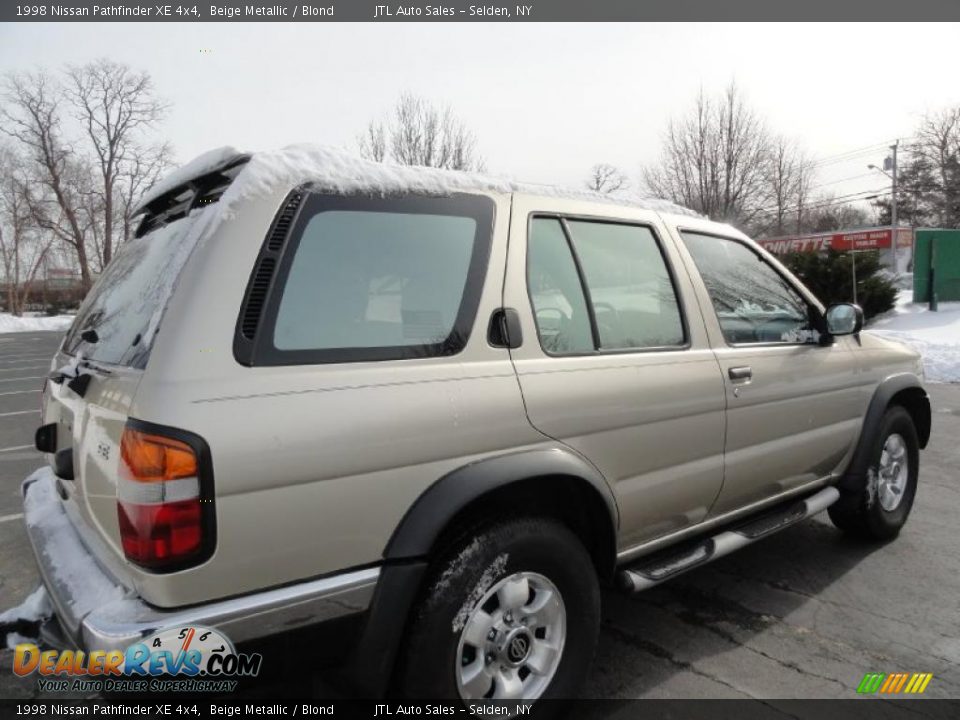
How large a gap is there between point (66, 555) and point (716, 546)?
7.90ft

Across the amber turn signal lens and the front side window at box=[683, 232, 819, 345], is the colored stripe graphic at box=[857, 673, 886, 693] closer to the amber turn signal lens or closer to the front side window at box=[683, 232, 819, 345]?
the front side window at box=[683, 232, 819, 345]

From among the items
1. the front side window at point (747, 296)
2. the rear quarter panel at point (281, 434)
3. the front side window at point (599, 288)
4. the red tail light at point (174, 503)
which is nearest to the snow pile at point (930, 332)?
the front side window at point (747, 296)

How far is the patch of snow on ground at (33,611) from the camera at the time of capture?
6.74 ft

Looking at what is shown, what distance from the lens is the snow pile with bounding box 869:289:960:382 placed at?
34.9 ft

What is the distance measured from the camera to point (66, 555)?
196 cm

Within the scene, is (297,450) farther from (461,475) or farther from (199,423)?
(461,475)

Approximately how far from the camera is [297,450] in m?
1.64

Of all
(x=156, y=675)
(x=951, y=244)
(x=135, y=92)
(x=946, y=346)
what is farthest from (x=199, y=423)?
(x=135, y=92)

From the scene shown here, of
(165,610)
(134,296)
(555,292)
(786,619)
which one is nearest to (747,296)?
(555,292)

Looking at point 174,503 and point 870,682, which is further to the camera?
point 870,682

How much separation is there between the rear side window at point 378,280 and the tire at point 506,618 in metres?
0.65

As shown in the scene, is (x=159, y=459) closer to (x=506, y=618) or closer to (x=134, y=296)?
(x=134, y=296)

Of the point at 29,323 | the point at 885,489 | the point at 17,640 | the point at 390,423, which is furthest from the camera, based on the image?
the point at 29,323

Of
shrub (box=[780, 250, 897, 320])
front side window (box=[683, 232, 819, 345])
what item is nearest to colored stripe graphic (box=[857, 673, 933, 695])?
front side window (box=[683, 232, 819, 345])
